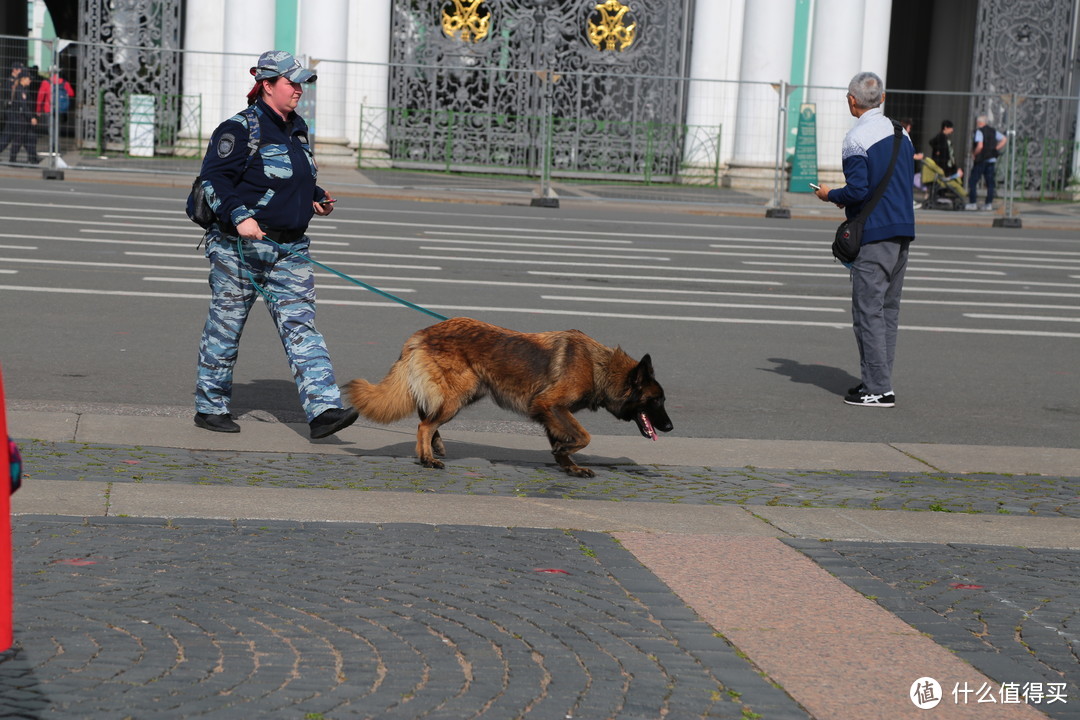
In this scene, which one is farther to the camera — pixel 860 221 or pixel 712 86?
pixel 712 86

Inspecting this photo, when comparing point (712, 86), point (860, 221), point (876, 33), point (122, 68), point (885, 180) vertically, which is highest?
point (876, 33)

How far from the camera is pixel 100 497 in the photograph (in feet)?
20.7

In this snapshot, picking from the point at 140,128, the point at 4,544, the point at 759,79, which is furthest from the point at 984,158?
the point at 4,544

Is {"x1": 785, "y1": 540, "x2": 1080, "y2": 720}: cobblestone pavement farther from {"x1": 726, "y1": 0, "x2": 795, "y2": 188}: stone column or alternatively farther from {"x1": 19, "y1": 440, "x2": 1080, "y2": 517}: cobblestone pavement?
{"x1": 726, "y1": 0, "x2": 795, "y2": 188}: stone column

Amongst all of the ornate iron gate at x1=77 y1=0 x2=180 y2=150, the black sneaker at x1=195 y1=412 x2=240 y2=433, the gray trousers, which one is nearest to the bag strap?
the gray trousers

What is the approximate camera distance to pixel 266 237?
24.8ft

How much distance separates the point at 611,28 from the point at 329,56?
6.46 metres

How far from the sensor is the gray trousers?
32.1ft

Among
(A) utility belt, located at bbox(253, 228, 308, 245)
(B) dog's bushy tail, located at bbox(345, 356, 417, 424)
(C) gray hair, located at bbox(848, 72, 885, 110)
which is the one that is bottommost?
(B) dog's bushy tail, located at bbox(345, 356, 417, 424)

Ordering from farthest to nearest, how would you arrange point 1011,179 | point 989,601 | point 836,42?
point 836,42 → point 1011,179 → point 989,601

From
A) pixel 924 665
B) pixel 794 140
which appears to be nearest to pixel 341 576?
pixel 924 665

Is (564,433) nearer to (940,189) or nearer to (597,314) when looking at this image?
(597,314)

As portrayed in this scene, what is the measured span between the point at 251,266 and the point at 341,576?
2.76 meters

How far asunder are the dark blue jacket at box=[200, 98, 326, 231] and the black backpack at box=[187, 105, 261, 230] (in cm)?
2
